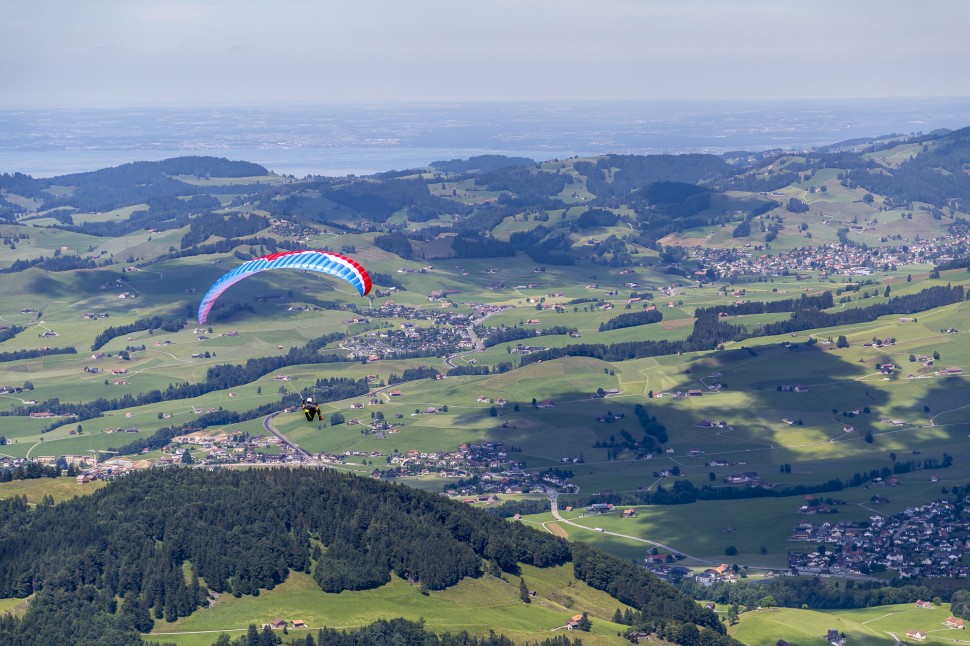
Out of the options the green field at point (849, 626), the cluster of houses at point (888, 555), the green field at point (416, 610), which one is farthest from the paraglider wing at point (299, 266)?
the cluster of houses at point (888, 555)

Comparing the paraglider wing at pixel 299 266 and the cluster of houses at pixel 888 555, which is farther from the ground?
the paraglider wing at pixel 299 266

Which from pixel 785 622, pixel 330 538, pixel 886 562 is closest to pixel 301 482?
pixel 330 538

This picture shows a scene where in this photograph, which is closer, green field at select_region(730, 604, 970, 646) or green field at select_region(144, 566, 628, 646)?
green field at select_region(144, 566, 628, 646)

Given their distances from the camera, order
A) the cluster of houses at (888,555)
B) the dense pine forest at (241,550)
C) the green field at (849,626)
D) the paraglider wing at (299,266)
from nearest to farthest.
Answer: the paraglider wing at (299,266), the dense pine forest at (241,550), the green field at (849,626), the cluster of houses at (888,555)

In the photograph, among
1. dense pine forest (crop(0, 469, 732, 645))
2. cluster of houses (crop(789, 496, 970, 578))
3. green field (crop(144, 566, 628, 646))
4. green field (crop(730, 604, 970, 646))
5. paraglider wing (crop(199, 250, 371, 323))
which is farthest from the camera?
cluster of houses (crop(789, 496, 970, 578))

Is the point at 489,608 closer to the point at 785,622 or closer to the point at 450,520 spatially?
the point at 450,520

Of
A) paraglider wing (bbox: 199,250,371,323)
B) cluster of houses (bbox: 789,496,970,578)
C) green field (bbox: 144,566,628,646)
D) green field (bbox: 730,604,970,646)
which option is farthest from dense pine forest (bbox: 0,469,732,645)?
paraglider wing (bbox: 199,250,371,323)

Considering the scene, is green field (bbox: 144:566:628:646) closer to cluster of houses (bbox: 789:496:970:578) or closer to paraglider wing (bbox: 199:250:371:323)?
paraglider wing (bbox: 199:250:371:323)

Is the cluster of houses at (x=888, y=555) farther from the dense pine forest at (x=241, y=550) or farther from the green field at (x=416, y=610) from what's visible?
the green field at (x=416, y=610)

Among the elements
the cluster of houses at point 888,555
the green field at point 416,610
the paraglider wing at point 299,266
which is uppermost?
the paraglider wing at point 299,266

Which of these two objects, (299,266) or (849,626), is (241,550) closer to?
(299,266)

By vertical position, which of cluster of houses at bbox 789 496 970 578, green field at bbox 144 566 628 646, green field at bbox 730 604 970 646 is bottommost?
cluster of houses at bbox 789 496 970 578
